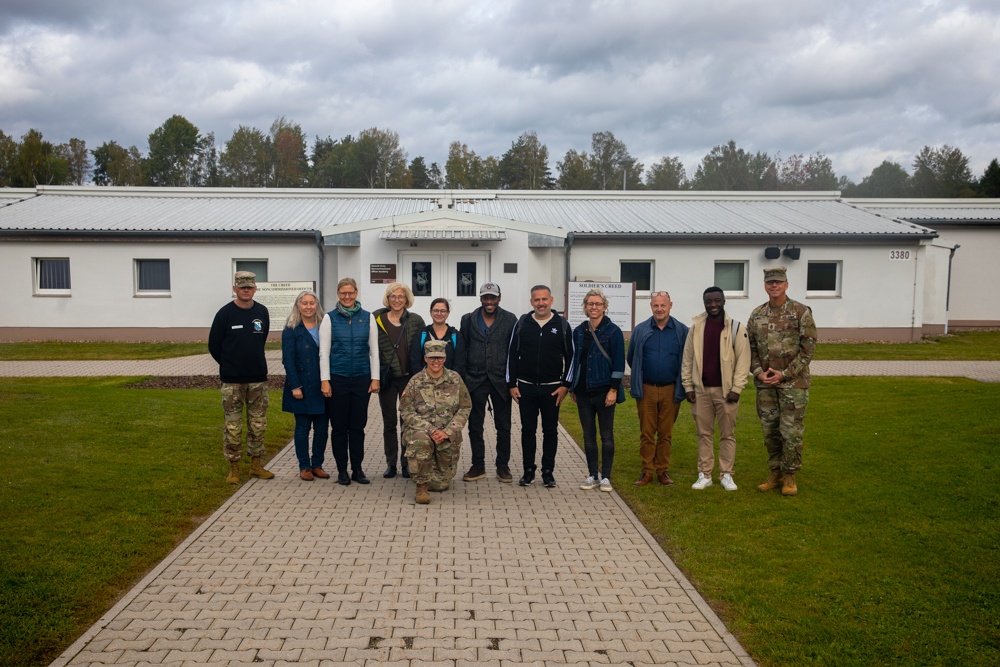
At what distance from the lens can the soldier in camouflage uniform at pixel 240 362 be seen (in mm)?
7293

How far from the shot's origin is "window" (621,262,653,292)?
21.7m

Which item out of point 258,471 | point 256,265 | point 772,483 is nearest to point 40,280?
point 256,265

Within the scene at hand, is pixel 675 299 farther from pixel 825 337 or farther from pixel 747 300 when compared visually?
pixel 825 337

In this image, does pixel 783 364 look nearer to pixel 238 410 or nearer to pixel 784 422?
pixel 784 422

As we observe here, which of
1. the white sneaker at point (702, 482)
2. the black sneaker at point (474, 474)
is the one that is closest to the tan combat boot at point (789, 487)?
the white sneaker at point (702, 482)

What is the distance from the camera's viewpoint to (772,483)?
7328mm

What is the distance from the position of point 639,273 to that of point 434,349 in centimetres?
1550

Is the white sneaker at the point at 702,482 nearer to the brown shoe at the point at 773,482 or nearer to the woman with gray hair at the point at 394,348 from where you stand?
the brown shoe at the point at 773,482

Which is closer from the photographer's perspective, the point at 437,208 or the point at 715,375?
the point at 715,375

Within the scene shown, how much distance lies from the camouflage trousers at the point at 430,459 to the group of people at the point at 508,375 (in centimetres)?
1

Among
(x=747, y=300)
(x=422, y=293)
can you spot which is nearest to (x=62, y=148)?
(x=422, y=293)

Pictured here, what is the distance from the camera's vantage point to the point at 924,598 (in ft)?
15.4

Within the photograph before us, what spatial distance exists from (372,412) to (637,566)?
24.1ft

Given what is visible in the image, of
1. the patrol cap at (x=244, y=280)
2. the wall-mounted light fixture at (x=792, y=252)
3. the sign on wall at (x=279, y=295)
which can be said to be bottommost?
the sign on wall at (x=279, y=295)
